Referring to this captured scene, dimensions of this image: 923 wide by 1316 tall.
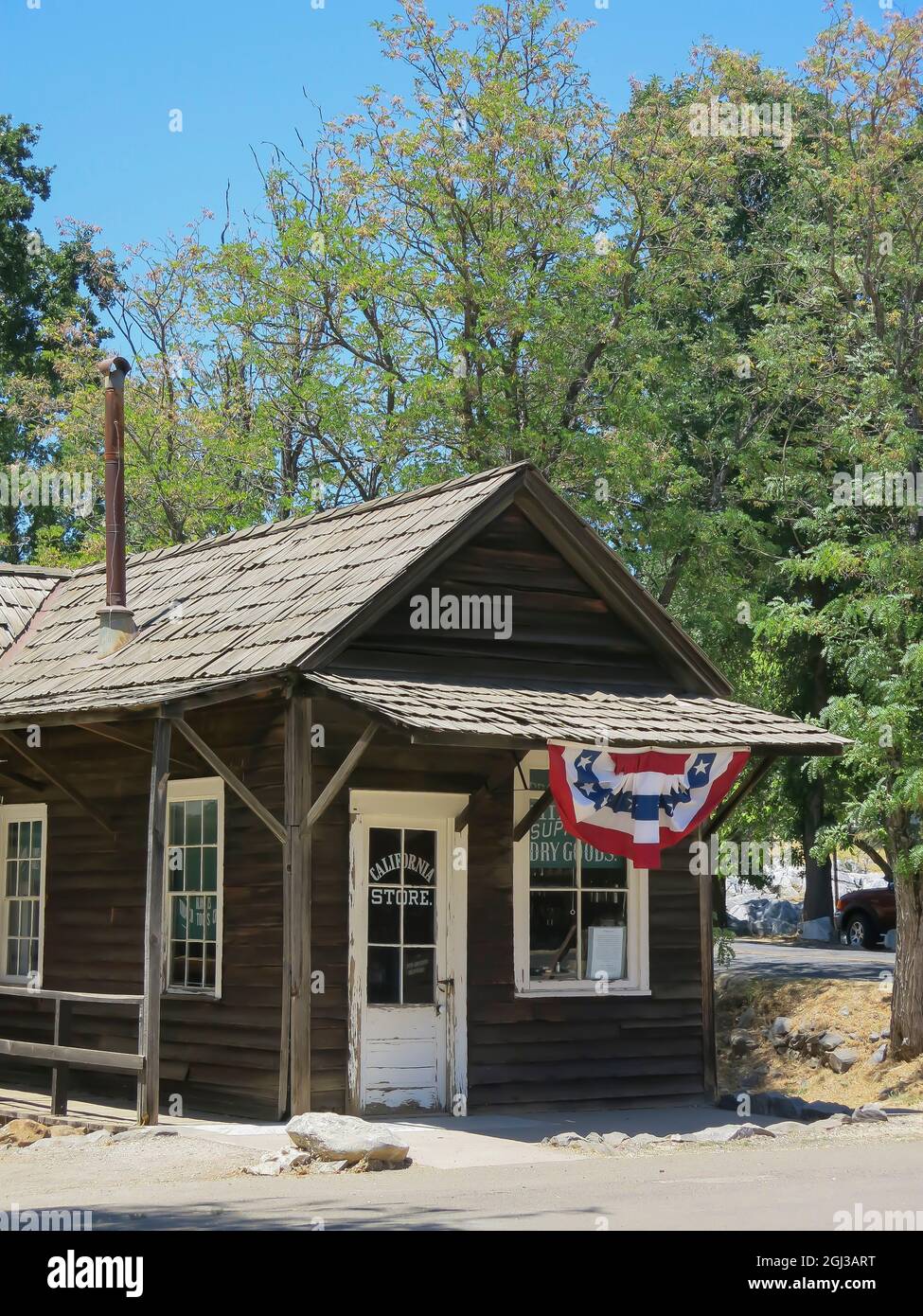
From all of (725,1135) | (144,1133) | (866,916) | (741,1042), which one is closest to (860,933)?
(866,916)

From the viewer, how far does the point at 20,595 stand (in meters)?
20.7

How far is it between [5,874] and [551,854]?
6134mm

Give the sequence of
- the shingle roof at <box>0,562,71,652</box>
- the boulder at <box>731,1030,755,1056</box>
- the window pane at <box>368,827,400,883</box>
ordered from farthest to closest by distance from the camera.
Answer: the boulder at <box>731,1030,755,1056</box>
the shingle roof at <box>0,562,71,652</box>
the window pane at <box>368,827,400,883</box>

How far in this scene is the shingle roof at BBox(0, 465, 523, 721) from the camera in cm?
1380

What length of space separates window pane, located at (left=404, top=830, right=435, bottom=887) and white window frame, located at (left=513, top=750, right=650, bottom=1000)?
0.81m

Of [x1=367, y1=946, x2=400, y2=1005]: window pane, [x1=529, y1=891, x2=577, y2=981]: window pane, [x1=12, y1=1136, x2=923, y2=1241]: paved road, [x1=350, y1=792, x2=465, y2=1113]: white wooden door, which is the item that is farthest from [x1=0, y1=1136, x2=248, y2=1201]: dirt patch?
[x1=529, y1=891, x2=577, y2=981]: window pane

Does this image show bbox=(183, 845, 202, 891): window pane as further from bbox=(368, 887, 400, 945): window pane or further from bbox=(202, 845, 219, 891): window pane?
bbox=(368, 887, 400, 945): window pane

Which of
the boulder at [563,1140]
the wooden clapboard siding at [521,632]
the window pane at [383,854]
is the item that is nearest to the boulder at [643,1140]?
the boulder at [563,1140]

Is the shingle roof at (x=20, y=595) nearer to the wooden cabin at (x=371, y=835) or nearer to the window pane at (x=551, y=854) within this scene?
the wooden cabin at (x=371, y=835)

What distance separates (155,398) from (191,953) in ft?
68.4

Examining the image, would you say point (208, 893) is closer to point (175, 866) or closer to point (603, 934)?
point (175, 866)

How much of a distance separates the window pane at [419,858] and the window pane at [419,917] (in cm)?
9

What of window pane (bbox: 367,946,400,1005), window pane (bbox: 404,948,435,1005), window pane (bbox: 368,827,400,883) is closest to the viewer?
window pane (bbox: 367,946,400,1005)

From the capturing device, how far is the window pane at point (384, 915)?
13.8m
